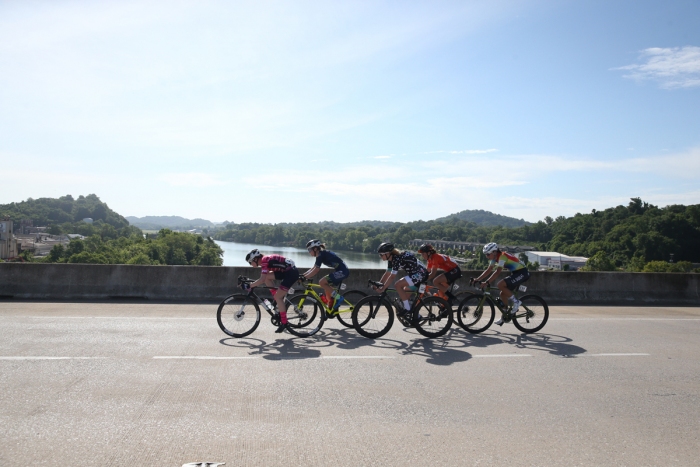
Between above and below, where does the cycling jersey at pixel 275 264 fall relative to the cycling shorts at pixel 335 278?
above

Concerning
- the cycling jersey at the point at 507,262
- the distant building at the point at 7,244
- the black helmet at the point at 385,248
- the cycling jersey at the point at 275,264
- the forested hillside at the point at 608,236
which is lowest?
the distant building at the point at 7,244

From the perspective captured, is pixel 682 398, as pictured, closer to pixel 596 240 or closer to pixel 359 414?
pixel 359 414

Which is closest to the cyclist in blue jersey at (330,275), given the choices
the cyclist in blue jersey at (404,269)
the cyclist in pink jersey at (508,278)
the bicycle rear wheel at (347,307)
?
the bicycle rear wheel at (347,307)

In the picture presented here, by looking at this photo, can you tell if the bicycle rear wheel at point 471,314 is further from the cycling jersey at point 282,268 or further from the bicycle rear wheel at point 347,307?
the cycling jersey at point 282,268

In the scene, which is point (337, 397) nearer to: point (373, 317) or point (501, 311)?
point (373, 317)

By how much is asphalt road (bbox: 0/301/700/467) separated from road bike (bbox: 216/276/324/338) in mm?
246

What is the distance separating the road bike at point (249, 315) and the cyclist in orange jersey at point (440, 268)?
2299 millimetres

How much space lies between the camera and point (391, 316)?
30.6ft

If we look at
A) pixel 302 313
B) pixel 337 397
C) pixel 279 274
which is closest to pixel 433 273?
pixel 302 313

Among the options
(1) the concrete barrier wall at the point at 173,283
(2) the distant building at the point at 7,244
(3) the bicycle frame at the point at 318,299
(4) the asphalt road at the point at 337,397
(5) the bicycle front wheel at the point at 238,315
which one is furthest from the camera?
(2) the distant building at the point at 7,244

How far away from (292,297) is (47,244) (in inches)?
4241

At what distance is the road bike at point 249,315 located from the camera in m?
9.08

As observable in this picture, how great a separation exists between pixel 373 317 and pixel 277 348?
1.89 meters

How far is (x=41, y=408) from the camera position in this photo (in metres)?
5.27
